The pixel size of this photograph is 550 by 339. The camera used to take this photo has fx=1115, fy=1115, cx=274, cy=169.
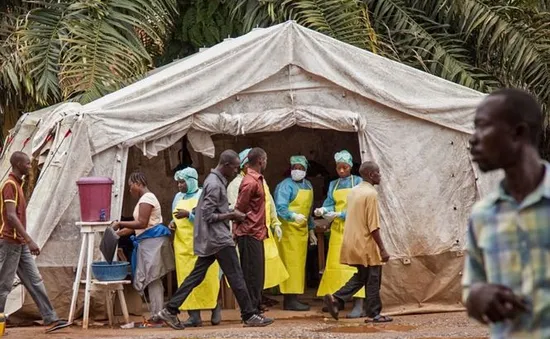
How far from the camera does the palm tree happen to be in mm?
13648

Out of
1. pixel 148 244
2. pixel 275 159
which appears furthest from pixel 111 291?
pixel 275 159

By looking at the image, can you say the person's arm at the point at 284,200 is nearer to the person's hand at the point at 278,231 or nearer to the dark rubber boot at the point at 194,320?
the person's hand at the point at 278,231

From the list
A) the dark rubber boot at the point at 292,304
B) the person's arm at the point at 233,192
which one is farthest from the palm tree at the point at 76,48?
the dark rubber boot at the point at 292,304

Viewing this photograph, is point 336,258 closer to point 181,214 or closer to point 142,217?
point 181,214

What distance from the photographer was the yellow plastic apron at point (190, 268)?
11203 mm

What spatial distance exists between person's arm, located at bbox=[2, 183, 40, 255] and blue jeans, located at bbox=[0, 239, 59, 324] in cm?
24

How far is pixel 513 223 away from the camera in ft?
11.6

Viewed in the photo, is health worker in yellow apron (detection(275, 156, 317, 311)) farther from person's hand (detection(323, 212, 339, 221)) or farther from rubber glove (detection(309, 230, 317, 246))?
person's hand (detection(323, 212, 339, 221))

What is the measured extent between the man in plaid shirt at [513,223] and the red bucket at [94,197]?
7515mm

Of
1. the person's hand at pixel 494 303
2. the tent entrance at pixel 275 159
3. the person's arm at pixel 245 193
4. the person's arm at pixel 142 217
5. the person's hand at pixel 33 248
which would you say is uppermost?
the tent entrance at pixel 275 159

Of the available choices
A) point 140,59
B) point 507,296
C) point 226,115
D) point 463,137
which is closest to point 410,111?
point 463,137

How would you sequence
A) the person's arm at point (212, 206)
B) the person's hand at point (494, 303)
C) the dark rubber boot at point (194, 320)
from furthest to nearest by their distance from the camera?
1. the dark rubber boot at point (194, 320)
2. the person's arm at point (212, 206)
3. the person's hand at point (494, 303)

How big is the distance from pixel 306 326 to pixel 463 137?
9.16 ft

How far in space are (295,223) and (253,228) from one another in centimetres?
141
